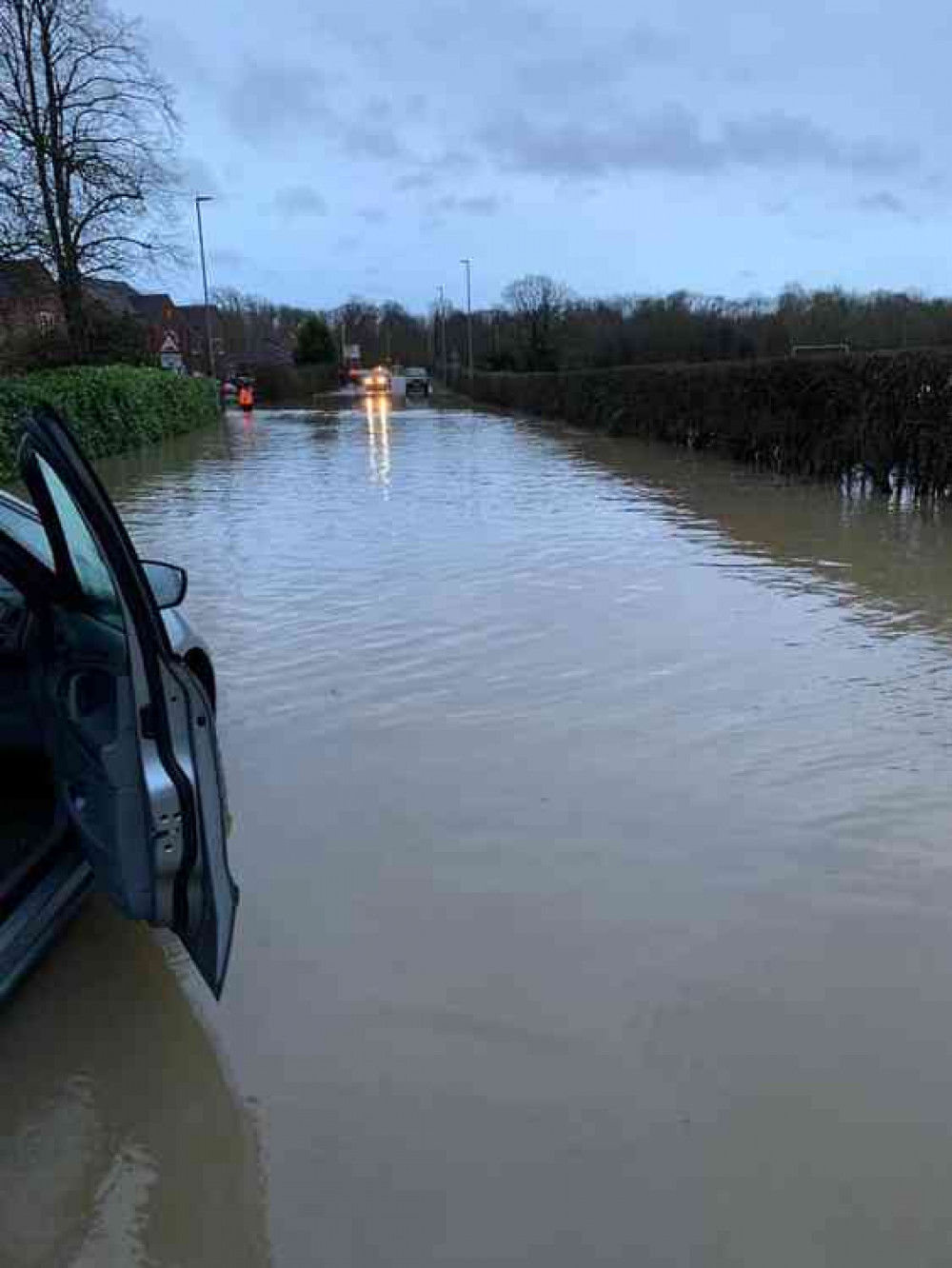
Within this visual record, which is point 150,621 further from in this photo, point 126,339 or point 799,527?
point 126,339

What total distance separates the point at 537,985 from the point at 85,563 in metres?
1.64

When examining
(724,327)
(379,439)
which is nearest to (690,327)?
(724,327)

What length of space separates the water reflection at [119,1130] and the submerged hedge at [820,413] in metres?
10.4

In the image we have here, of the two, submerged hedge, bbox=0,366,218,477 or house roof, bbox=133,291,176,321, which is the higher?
house roof, bbox=133,291,176,321

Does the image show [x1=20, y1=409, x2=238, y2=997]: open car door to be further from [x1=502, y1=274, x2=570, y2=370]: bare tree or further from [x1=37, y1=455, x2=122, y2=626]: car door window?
[x1=502, y1=274, x2=570, y2=370]: bare tree

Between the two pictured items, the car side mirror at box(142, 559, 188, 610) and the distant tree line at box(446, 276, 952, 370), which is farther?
the distant tree line at box(446, 276, 952, 370)

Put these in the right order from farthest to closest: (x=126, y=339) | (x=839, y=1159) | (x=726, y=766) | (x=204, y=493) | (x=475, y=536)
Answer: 1. (x=126, y=339)
2. (x=204, y=493)
3. (x=475, y=536)
4. (x=726, y=766)
5. (x=839, y=1159)

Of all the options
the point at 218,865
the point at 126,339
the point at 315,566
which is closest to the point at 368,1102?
the point at 218,865

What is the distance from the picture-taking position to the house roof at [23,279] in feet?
72.2

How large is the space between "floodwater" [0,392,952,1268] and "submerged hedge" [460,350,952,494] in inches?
229

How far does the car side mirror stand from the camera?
11.0ft

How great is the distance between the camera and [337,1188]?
2240 millimetres

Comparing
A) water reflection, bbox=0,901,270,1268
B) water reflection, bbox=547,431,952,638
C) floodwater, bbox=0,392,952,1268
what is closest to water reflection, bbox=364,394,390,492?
water reflection, bbox=547,431,952,638

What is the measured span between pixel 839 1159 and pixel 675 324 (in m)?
43.9
